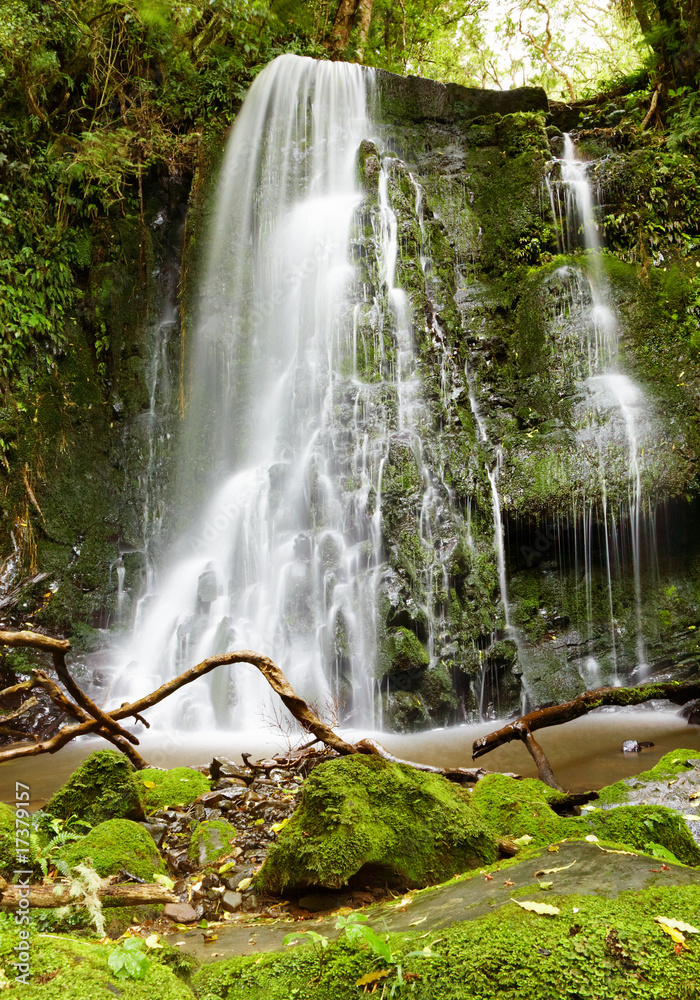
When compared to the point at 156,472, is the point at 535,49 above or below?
above

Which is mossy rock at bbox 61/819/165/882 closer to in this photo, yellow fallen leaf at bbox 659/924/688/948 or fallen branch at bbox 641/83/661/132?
yellow fallen leaf at bbox 659/924/688/948

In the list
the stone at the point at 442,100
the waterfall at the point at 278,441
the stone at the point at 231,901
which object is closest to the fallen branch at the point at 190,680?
the stone at the point at 231,901

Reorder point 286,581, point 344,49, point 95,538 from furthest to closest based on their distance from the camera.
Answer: point 344,49
point 95,538
point 286,581

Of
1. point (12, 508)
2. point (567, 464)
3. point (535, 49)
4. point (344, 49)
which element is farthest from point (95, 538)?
point (535, 49)

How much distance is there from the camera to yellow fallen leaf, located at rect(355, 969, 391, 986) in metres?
1.70

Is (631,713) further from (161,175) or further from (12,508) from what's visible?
(161,175)

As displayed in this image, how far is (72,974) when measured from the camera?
1593 millimetres

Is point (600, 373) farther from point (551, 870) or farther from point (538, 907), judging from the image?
point (538, 907)

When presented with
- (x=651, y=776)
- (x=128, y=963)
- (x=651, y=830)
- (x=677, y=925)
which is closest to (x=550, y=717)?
(x=651, y=776)

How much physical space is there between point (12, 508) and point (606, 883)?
31.7 ft

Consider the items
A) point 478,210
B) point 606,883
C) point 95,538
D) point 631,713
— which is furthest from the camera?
point 478,210

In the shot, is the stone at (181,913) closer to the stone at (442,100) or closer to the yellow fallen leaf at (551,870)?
the yellow fallen leaf at (551,870)

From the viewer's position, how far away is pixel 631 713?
8.15m

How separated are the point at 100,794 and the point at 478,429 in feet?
25.8
